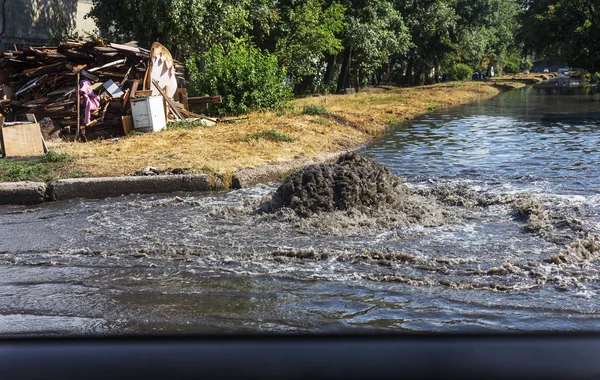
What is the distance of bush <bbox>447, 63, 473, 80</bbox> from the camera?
199 ft

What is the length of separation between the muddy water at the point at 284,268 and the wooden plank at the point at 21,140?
10.8 ft

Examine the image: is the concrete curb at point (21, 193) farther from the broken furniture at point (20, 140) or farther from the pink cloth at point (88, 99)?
the pink cloth at point (88, 99)

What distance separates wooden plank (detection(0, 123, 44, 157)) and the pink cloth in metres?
2.60

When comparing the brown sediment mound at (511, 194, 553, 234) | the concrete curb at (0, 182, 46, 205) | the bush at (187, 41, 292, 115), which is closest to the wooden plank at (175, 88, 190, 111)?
the bush at (187, 41, 292, 115)

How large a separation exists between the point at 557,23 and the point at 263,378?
45.4 meters

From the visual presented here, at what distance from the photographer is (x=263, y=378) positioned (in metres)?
0.89

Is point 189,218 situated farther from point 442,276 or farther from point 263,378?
point 263,378

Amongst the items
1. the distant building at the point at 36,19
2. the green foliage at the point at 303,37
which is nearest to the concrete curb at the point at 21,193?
the distant building at the point at 36,19

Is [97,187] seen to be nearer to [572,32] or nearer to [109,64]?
[109,64]

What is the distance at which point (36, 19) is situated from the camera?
27094mm

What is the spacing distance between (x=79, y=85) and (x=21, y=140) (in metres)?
3.21

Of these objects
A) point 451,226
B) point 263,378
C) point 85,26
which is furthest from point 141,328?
point 85,26

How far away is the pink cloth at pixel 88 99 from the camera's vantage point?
14688 mm

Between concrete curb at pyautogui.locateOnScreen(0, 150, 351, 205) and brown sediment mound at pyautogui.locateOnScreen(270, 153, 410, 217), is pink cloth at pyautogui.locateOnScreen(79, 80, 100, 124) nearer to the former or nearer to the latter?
concrete curb at pyautogui.locateOnScreen(0, 150, 351, 205)
